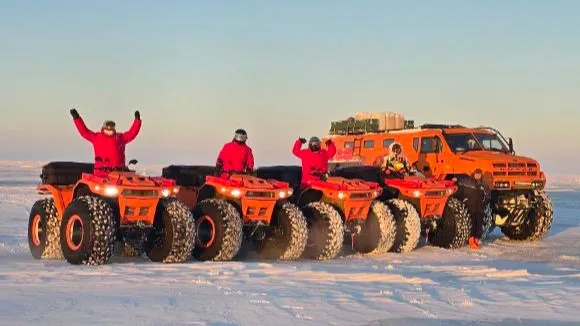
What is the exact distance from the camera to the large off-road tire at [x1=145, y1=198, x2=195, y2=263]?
11031 millimetres

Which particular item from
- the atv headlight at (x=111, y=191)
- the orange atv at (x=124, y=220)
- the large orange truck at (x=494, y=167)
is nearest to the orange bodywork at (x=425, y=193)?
the large orange truck at (x=494, y=167)

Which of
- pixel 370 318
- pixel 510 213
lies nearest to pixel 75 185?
pixel 370 318

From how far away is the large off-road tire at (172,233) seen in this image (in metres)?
11.0

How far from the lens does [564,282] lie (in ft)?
32.4

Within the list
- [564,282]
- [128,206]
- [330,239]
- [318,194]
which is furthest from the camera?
[318,194]

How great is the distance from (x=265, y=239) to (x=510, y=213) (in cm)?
701

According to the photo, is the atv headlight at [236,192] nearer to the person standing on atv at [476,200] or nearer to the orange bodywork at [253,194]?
the orange bodywork at [253,194]

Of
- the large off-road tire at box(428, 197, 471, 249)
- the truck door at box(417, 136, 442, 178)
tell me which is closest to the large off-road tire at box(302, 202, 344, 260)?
the large off-road tire at box(428, 197, 471, 249)

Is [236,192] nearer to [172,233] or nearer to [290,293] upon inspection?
[172,233]

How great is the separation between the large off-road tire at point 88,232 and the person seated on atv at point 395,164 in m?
6.39

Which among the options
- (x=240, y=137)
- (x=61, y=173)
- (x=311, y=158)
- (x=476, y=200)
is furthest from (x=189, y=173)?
(x=476, y=200)

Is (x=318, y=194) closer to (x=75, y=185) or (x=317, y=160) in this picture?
(x=317, y=160)

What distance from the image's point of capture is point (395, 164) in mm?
15625

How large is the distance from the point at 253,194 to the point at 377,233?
252cm
